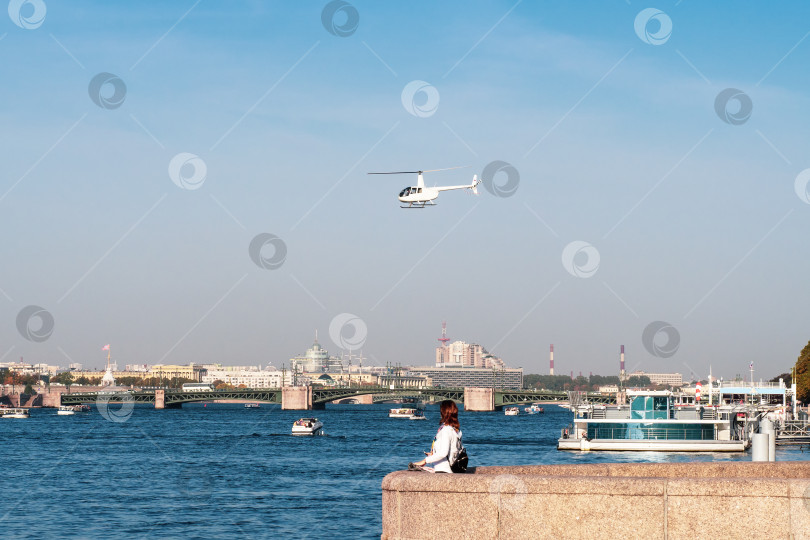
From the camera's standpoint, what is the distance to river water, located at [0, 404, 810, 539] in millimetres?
29359

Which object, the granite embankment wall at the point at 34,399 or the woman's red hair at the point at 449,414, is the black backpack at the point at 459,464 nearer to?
the woman's red hair at the point at 449,414

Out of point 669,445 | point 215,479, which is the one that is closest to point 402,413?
point 669,445

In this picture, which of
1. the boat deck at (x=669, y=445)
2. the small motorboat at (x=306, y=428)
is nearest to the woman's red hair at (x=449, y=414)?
the boat deck at (x=669, y=445)

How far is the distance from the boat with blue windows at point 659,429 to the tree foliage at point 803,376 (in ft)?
131

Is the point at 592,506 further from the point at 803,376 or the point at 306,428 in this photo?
the point at 803,376

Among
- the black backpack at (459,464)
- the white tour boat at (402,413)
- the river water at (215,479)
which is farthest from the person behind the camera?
the white tour boat at (402,413)

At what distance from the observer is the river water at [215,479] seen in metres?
29.4

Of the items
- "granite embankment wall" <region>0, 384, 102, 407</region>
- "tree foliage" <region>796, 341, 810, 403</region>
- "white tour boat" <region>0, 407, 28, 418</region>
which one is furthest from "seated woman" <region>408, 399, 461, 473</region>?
"granite embankment wall" <region>0, 384, 102, 407</region>

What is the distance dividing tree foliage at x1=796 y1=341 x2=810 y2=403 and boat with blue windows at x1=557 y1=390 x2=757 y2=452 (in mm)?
39807

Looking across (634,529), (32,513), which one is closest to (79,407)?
(32,513)

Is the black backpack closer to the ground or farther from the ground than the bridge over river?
closer to the ground

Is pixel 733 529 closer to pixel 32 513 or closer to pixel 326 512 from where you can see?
pixel 326 512

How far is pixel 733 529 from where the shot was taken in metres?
7.88

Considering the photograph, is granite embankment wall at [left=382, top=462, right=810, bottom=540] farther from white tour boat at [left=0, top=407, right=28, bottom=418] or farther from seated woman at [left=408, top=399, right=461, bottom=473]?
white tour boat at [left=0, top=407, right=28, bottom=418]
